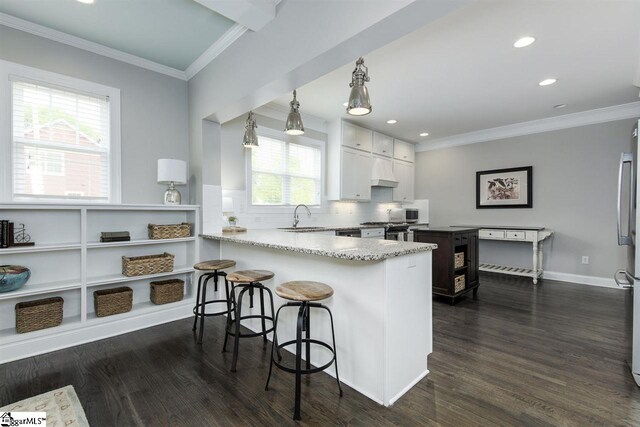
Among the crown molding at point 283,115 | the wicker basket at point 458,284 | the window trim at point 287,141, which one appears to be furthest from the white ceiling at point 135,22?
the wicker basket at point 458,284

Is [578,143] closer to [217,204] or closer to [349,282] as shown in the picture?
[349,282]

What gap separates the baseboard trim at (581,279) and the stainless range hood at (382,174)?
10.1 ft

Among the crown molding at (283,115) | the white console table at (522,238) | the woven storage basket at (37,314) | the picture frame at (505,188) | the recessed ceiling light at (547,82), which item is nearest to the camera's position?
the woven storage basket at (37,314)

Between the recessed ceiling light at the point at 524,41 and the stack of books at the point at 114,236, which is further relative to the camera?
the stack of books at the point at 114,236

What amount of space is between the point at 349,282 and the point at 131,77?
3131mm

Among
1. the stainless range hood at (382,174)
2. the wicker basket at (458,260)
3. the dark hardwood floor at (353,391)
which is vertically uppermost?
the stainless range hood at (382,174)

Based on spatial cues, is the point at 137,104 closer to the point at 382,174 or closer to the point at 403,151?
the point at 382,174

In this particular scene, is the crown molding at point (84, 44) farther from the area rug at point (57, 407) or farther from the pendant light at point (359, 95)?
the area rug at point (57, 407)

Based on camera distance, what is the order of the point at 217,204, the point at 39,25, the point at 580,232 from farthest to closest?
the point at 580,232, the point at 217,204, the point at 39,25

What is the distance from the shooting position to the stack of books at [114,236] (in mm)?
2732

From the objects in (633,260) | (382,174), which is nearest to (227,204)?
(382,174)

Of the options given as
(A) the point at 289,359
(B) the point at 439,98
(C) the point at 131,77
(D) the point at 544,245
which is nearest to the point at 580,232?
(D) the point at 544,245

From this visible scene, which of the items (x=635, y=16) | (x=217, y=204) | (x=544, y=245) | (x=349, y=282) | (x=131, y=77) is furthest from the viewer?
(x=544, y=245)

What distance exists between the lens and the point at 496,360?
2.23 metres
